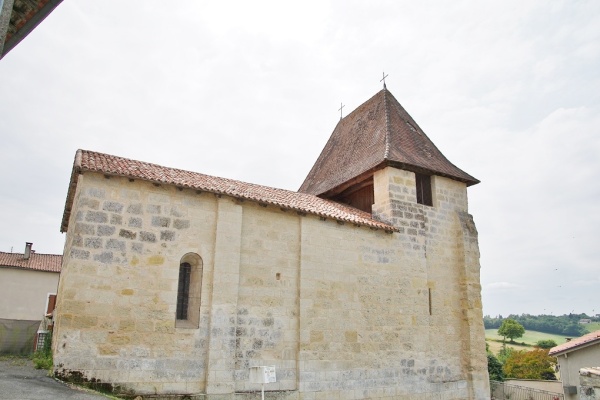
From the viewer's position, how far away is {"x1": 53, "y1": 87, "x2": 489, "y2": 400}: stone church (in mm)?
8047

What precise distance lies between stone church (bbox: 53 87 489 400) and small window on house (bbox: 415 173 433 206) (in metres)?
0.05

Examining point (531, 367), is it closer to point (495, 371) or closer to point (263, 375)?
point (495, 371)

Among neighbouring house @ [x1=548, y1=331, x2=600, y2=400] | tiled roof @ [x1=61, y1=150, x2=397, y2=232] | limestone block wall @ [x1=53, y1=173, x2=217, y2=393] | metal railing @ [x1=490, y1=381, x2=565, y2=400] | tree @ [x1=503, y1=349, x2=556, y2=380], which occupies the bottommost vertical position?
tree @ [x1=503, y1=349, x2=556, y2=380]

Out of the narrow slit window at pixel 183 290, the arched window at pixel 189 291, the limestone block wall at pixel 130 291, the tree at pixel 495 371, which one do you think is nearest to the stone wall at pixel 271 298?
the limestone block wall at pixel 130 291

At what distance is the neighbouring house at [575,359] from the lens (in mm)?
17297

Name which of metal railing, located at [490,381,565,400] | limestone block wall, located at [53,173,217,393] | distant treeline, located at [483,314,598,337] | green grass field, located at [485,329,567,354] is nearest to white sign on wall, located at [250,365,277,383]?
limestone block wall, located at [53,173,217,393]

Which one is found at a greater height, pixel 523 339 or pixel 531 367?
pixel 523 339

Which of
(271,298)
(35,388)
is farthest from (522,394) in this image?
(35,388)

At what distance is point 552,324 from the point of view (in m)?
73.6

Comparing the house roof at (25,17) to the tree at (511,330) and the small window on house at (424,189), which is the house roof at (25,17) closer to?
the small window on house at (424,189)

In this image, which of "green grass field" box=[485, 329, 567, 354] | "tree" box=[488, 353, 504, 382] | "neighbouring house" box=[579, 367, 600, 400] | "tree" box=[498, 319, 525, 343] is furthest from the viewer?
"tree" box=[498, 319, 525, 343]

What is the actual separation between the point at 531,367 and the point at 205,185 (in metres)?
36.5

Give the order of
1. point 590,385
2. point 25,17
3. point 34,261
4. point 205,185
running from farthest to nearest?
point 34,261 → point 205,185 → point 590,385 → point 25,17

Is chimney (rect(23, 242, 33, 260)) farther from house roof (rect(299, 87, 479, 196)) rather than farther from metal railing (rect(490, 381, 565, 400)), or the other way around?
metal railing (rect(490, 381, 565, 400))
